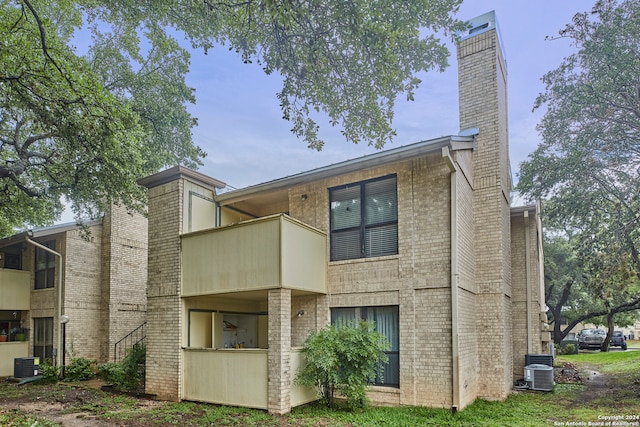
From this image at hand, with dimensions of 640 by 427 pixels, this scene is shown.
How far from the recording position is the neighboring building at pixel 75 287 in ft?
56.0

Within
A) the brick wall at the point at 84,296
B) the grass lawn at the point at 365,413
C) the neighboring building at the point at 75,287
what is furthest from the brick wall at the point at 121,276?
the grass lawn at the point at 365,413

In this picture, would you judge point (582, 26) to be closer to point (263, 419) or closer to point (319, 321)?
point (319, 321)

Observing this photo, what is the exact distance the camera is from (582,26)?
11.8 meters

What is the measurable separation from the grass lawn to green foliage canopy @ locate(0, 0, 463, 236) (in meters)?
5.28

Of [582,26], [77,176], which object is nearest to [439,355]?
[582,26]

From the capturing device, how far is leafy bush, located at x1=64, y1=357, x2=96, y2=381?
1504 cm

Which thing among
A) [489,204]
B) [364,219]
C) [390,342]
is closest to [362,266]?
[364,219]

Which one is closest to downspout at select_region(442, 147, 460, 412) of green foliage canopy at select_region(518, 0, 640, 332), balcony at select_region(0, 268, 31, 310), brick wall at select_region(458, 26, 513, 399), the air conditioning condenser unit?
brick wall at select_region(458, 26, 513, 399)

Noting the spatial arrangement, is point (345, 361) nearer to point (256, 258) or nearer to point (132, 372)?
point (256, 258)

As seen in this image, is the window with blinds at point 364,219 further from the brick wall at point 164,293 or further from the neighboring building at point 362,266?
the brick wall at point 164,293

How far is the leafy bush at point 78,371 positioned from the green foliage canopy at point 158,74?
503 cm

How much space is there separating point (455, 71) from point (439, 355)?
7.43 meters

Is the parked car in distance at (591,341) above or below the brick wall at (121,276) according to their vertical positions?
below

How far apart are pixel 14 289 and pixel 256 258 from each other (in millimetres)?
13799
